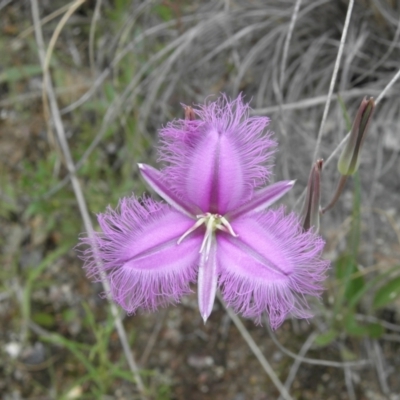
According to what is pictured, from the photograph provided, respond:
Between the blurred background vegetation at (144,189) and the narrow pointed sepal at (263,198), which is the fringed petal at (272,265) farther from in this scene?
the blurred background vegetation at (144,189)

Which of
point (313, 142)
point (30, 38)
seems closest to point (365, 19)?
point (313, 142)

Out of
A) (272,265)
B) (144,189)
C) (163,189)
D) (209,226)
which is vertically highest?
(144,189)

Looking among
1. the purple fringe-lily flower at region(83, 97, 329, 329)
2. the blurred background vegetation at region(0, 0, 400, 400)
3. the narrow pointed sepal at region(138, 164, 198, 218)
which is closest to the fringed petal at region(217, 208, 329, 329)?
the purple fringe-lily flower at region(83, 97, 329, 329)

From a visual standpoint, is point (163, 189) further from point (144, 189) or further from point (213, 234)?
point (144, 189)

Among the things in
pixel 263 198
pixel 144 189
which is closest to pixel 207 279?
pixel 263 198

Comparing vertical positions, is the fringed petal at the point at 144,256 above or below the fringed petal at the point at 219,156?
below

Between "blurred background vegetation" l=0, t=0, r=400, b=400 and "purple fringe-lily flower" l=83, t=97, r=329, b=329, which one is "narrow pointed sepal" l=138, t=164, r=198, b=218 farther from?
"blurred background vegetation" l=0, t=0, r=400, b=400

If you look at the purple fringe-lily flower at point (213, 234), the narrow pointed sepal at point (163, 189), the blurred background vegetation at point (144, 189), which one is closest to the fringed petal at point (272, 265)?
the purple fringe-lily flower at point (213, 234)
